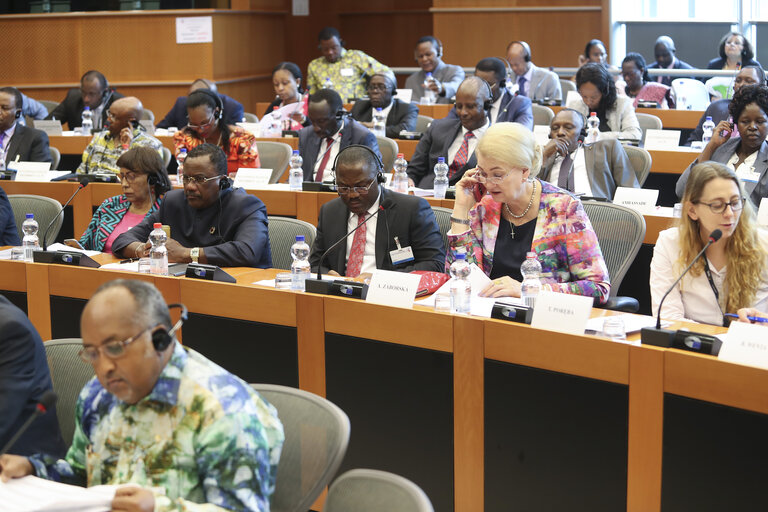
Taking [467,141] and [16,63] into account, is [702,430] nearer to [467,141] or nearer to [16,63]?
[467,141]

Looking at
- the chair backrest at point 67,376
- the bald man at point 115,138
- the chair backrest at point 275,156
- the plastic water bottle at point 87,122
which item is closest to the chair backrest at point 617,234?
the chair backrest at point 67,376

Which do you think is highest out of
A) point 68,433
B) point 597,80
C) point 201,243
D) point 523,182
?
point 597,80

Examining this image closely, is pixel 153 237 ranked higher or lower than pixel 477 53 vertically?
lower

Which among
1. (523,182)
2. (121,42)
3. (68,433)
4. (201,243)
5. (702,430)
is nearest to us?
(702,430)

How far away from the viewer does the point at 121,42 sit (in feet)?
32.3

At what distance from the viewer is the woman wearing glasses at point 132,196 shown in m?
→ 4.08

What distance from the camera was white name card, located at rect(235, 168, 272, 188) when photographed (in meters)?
5.12

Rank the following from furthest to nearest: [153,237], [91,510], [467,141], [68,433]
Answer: [467,141]
[153,237]
[68,433]
[91,510]

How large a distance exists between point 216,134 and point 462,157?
1.54 metres

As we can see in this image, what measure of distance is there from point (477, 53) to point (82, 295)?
7.85 meters

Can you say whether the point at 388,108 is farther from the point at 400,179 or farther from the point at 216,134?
the point at 400,179

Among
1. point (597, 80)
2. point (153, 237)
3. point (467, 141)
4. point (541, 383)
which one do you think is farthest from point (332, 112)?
point (541, 383)

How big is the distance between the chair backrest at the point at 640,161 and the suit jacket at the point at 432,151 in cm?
89

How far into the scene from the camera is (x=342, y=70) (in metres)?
8.65
